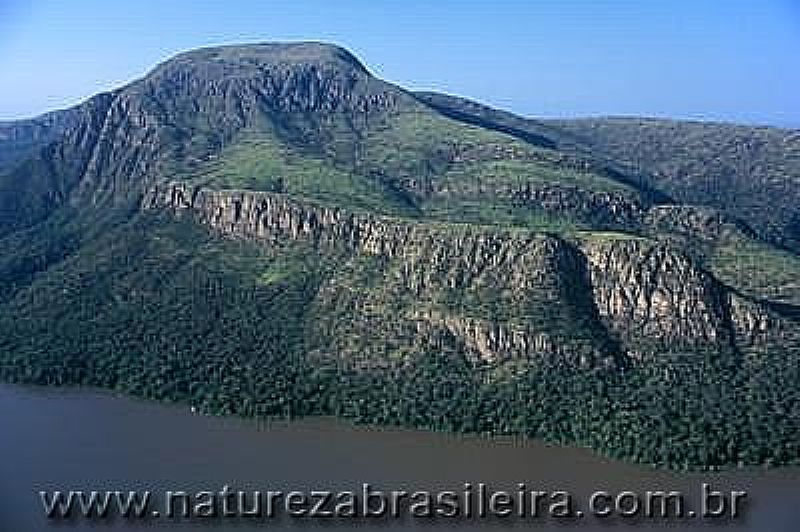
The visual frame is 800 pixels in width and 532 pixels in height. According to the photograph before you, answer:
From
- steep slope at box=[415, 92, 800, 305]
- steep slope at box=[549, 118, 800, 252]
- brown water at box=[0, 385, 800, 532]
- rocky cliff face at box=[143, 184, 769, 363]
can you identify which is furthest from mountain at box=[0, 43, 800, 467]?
steep slope at box=[549, 118, 800, 252]

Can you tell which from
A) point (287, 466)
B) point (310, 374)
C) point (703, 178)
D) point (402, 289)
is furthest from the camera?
point (703, 178)

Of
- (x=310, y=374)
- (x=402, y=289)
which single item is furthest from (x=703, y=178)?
(x=310, y=374)

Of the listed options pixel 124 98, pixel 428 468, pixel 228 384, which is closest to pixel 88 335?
pixel 228 384

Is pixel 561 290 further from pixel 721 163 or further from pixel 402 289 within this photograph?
pixel 721 163

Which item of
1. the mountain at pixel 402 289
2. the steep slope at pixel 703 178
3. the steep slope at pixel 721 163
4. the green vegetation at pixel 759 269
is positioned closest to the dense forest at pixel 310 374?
the mountain at pixel 402 289

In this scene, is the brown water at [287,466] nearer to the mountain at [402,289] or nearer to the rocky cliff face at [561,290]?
the mountain at [402,289]

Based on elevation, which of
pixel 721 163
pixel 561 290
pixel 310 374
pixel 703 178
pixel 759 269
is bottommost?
pixel 310 374

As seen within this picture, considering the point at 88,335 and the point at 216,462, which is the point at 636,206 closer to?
the point at 88,335
